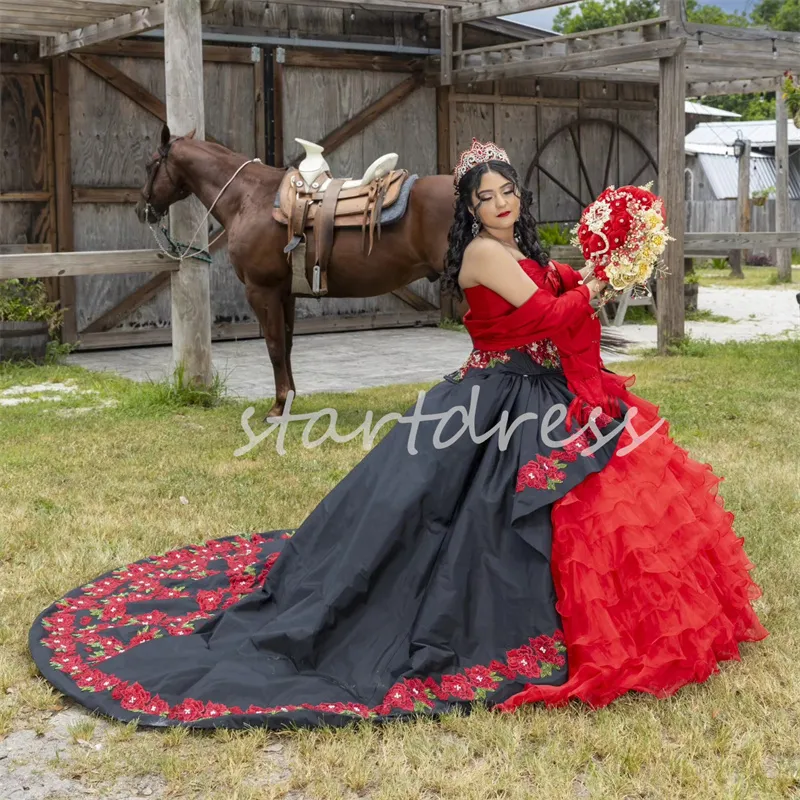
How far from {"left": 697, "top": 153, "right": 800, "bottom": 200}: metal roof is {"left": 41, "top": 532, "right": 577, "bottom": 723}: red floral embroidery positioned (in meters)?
25.3

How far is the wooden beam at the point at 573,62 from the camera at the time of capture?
32.7ft

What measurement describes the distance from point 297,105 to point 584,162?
3846 millimetres

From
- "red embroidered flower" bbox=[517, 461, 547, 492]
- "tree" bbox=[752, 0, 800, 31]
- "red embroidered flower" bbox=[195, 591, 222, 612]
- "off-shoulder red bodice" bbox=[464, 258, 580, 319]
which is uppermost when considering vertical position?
"tree" bbox=[752, 0, 800, 31]

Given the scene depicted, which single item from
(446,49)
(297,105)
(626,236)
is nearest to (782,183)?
(446,49)

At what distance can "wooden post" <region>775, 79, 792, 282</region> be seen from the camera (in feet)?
57.2

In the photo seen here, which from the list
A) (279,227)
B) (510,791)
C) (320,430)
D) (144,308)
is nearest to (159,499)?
(320,430)

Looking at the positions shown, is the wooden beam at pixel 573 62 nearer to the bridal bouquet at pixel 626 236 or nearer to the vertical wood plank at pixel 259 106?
the vertical wood plank at pixel 259 106

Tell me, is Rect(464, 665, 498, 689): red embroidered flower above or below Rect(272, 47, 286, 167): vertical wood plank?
below

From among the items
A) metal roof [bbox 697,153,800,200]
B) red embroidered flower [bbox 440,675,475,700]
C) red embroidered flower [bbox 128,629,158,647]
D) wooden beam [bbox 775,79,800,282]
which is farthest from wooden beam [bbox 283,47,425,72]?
metal roof [bbox 697,153,800,200]

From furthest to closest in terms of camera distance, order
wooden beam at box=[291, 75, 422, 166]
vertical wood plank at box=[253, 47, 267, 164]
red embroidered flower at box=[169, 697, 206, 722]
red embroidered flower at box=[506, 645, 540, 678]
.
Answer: wooden beam at box=[291, 75, 422, 166], vertical wood plank at box=[253, 47, 267, 164], red embroidered flower at box=[506, 645, 540, 678], red embroidered flower at box=[169, 697, 206, 722]

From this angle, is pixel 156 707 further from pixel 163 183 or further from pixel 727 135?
pixel 727 135

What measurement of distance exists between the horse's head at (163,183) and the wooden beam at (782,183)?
37.9 ft

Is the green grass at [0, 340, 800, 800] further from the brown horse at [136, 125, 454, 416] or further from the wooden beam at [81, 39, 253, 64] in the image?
the wooden beam at [81, 39, 253, 64]

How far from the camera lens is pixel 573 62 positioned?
10.9m
